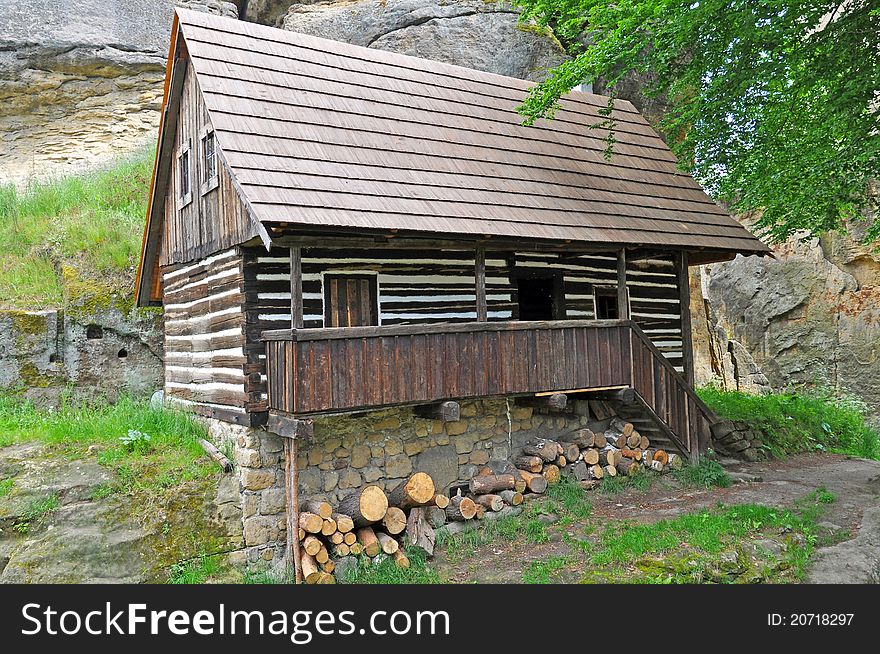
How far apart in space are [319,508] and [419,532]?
4.47ft

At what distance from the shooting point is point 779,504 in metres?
10.0

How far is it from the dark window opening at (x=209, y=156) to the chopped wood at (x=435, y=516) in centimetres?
542

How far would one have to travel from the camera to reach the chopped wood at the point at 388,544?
28.8 feet

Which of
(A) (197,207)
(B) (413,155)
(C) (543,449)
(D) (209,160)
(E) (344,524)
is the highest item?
(B) (413,155)

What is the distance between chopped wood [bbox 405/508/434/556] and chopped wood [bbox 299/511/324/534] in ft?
3.90

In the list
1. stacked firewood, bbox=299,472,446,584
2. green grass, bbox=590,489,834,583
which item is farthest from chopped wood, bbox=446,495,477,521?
green grass, bbox=590,489,834,583

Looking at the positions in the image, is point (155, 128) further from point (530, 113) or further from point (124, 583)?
point (124, 583)

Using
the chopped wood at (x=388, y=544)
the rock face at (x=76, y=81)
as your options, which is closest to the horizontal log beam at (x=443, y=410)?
the chopped wood at (x=388, y=544)

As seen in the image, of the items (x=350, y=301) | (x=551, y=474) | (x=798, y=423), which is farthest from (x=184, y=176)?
(x=798, y=423)

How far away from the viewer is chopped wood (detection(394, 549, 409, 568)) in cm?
865

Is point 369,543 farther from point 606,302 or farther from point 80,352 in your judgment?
point 80,352

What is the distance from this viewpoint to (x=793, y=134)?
13.6 m

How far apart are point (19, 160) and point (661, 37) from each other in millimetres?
16646

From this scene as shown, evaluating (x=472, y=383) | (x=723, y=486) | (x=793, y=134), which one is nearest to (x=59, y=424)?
(x=472, y=383)
